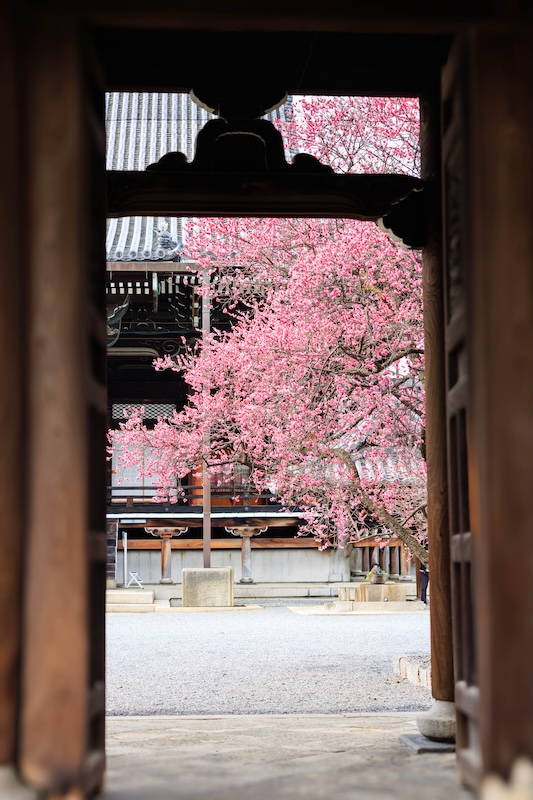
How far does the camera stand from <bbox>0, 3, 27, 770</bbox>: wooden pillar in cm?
250

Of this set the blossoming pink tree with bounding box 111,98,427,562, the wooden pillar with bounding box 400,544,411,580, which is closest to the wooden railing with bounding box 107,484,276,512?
the wooden pillar with bounding box 400,544,411,580

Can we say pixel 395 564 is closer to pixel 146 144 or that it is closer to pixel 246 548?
pixel 246 548

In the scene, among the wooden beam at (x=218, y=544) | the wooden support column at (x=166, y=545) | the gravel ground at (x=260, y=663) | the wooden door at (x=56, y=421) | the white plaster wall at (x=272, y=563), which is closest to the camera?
the wooden door at (x=56, y=421)

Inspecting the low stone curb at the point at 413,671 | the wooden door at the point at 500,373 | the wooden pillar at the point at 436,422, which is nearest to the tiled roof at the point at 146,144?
the low stone curb at the point at 413,671

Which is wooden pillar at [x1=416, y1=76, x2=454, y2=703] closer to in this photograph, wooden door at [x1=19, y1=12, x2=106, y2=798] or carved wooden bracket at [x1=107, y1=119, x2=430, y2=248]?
carved wooden bracket at [x1=107, y1=119, x2=430, y2=248]

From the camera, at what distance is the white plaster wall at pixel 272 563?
1858 cm

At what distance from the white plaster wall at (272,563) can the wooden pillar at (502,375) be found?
1615cm

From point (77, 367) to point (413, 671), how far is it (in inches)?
253

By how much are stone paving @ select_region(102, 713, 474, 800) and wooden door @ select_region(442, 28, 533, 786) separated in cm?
42

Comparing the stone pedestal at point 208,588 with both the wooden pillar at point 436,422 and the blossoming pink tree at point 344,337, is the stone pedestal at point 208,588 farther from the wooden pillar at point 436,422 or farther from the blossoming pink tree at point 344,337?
the wooden pillar at point 436,422

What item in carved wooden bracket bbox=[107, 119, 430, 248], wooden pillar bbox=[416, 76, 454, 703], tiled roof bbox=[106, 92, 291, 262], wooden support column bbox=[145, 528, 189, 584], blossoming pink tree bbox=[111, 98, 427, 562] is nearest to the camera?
wooden pillar bbox=[416, 76, 454, 703]

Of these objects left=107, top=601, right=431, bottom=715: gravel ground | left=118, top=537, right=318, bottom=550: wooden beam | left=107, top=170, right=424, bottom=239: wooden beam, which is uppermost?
left=107, top=170, right=424, bottom=239: wooden beam

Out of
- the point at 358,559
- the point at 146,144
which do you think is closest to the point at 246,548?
the point at 358,559

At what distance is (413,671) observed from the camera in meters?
8.32
